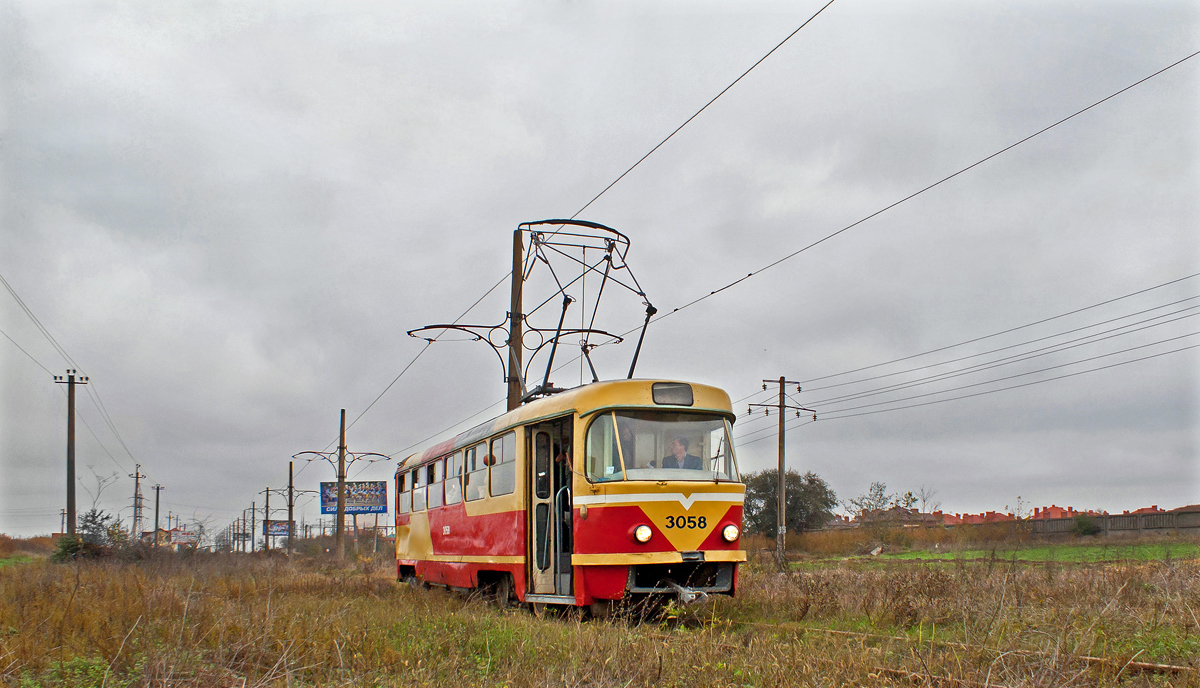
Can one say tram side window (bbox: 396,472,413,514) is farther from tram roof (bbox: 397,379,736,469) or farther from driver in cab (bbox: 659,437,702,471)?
driver in cab (bbox: 659,437,702,471)

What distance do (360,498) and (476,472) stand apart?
57244 millimetres

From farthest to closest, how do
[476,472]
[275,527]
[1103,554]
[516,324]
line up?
[275,527] < [516,324] < [1103,554] < [476,472]

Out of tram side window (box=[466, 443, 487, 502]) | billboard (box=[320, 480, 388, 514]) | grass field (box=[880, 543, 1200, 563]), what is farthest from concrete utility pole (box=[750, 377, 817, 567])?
billboard (box=[320, 480, 388, 514])

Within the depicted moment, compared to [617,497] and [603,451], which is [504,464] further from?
[617,497]

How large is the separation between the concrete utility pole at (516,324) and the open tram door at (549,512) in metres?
7.30

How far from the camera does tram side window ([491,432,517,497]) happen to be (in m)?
12.6

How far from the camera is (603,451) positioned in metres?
10.8

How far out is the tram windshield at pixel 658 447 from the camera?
1071cm

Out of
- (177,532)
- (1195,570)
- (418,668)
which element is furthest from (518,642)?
(177,532)

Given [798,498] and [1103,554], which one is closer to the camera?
[1103,554]

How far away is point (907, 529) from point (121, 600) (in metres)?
41.5

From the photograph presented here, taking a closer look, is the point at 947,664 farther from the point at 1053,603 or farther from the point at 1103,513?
the point at 1103,513

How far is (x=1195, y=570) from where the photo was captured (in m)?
10.7

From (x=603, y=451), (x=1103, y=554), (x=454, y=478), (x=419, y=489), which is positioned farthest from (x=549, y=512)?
(x=1103, y=554)
